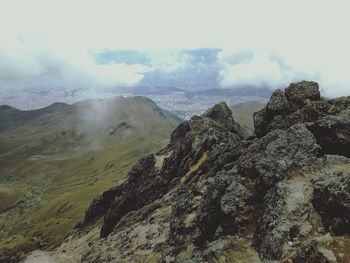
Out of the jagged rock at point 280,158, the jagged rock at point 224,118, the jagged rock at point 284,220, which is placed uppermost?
the jagged rock at point 280,158

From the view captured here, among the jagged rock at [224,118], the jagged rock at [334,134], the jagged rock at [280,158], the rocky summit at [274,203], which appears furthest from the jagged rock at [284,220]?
the jagged rock at [224,118]

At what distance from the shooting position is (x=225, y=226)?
48.4m

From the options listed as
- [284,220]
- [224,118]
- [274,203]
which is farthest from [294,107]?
[224,118]

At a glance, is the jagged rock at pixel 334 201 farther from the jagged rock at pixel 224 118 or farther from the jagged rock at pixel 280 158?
the jagged rock at pixel 224 118

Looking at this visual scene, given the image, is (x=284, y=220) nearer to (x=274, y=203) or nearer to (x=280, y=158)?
(x=274, y=203)

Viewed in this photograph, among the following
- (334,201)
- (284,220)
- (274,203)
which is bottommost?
(284,220)

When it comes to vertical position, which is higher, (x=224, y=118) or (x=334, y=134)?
(x=334, y=134)

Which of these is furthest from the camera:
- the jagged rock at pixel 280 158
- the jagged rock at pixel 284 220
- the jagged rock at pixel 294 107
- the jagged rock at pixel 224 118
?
the jagged rock at pixel 224 118

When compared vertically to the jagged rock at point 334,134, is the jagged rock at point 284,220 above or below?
below

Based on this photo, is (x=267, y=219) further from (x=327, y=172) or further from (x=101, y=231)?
(x=101, y=231)

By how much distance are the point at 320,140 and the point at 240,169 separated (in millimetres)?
10788

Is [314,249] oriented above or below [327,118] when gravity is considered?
below

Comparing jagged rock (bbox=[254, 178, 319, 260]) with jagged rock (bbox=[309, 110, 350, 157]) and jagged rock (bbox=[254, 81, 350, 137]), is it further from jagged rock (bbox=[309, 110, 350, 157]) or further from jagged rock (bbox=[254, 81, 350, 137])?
jagged rock (bbox=[254, 81, 350, 137])

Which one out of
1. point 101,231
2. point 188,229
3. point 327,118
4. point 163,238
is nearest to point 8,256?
point 101,231
